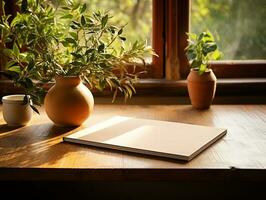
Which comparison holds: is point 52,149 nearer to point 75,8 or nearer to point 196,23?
point 75,8

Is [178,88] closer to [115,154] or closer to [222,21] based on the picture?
[222,21]

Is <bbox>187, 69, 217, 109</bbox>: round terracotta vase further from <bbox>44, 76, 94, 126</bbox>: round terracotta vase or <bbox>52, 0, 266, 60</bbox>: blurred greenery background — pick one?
<bbox>44, 76, 94, 126</bbox>: round terracotta vase

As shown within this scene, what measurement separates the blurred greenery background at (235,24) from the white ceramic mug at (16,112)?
2.51ft

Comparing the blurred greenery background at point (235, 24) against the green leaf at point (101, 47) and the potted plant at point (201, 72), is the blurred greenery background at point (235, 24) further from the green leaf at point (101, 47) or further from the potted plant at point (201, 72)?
the green leaf at point (101, 47)

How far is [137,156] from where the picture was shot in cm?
102

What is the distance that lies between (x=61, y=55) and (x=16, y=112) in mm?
206

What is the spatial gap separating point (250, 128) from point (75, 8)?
0.60 meters

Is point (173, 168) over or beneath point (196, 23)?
beneath

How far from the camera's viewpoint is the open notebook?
3.37 feet

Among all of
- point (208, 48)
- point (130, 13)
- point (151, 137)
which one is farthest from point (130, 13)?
point (151, 137)

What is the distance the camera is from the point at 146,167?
3.07 ft
